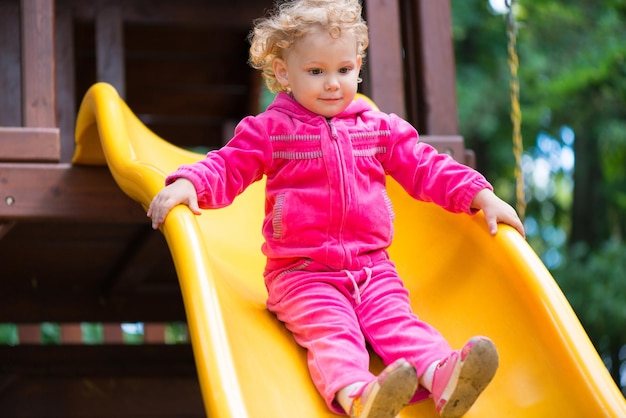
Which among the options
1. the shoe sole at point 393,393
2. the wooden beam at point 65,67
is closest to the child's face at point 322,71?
the shoe sole at point 393,393

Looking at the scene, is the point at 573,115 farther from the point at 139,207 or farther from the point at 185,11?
the point at 139,207

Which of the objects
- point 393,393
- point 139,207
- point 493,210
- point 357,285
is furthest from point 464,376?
point 139,207

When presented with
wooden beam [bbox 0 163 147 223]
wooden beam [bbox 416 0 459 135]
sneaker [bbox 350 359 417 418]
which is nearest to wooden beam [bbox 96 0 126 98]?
wooden beam [bbox 0 163 147 223]

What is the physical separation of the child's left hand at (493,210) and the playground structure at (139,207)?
0.22 ft

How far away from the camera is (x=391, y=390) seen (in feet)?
6.72

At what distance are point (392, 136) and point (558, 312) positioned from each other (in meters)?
0.71

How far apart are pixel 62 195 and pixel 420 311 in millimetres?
1565

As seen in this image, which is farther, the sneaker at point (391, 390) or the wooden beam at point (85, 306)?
the wooden beam at point (85, 306)

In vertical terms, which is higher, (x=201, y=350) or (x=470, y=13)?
(x=470, y=13)

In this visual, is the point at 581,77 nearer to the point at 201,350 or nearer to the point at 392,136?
the point at 392,136

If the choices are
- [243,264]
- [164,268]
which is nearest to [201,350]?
[243,264]

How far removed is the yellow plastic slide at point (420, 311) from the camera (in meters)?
2.30

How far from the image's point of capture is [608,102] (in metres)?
9.61

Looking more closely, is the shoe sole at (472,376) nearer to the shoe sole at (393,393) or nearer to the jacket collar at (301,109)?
the shoe sole at (393,393)
